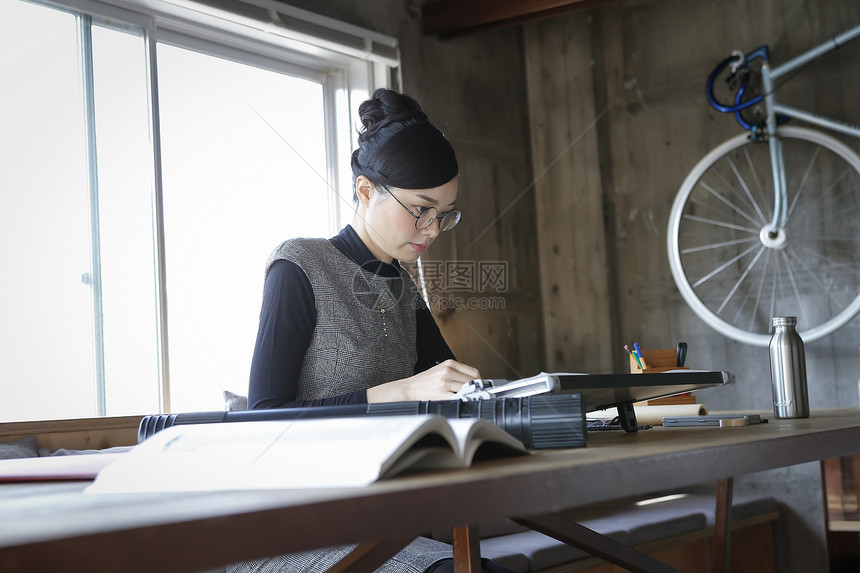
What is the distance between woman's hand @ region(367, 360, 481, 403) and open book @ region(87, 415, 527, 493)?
0.39m

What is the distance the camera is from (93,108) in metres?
2.33

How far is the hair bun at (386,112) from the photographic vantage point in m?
1.51

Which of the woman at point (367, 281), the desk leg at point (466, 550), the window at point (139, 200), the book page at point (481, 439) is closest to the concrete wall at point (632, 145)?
the window at point (139, 200)

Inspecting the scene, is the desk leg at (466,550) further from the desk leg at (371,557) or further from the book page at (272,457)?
the book page at (272,457)

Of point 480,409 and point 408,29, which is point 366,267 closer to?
point 480,409

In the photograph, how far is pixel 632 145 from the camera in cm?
332

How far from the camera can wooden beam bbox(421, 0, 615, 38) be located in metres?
3.01

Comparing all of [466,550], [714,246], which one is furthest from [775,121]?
[466,550]

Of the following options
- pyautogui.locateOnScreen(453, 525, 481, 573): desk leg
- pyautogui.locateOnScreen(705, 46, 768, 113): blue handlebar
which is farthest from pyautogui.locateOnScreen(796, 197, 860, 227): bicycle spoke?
pyautogui.locateOnScreen(453, 525, 481, 573): desk leg

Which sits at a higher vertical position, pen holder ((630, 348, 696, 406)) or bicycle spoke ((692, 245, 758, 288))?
bicycle spoke ((692, 245, 758, 288))

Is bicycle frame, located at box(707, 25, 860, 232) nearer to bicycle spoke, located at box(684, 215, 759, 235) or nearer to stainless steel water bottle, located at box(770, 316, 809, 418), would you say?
bicycle spoke, located at box(684, 215, 759, 235)

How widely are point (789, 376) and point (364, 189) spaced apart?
802 millimetres

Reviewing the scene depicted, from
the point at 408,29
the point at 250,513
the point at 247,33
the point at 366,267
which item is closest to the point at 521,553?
the point at 366,267

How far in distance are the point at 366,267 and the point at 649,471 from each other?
105 cm
